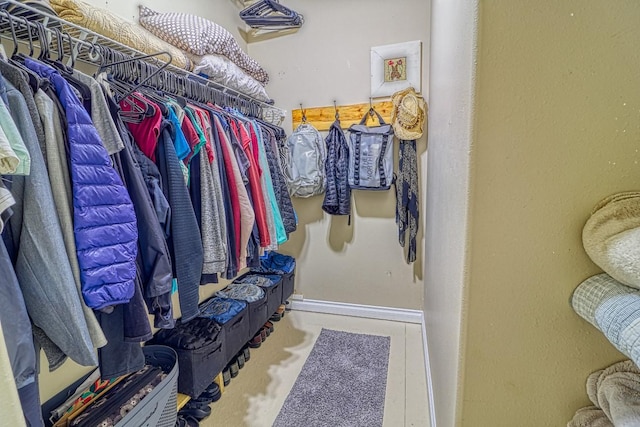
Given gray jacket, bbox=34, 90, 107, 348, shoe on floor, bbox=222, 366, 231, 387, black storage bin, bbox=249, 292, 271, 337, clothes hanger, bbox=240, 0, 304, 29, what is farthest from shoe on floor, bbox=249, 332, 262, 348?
clothes hanger, bbox=240, 0, 304, 29

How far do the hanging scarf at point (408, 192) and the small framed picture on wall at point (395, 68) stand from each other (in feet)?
1.39

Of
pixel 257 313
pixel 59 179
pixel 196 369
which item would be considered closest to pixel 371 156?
pixel 257 313

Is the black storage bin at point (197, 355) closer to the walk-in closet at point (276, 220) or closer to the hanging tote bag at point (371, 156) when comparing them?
the walk-in closet at point (276, 220)

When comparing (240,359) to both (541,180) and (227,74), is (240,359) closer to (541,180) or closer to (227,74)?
(227,74)

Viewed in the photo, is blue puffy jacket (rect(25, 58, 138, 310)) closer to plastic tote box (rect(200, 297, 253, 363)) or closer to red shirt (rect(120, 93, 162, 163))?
red shirt (rect(120, 93, 162, 163))

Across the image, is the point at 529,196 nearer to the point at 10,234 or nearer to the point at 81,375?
the point at 10,234

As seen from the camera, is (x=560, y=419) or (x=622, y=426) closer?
(x=622, y=426)

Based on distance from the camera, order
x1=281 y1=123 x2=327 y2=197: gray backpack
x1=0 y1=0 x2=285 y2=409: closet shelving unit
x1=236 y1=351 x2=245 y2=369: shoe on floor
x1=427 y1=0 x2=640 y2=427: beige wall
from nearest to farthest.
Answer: x1=427 y1=0 x2=640 y2=427: beige wall < x1=0 y1=0 x2=285 y2=409: closet shelving unit < x1=236 y1=351 x2=245 y2=369: shoe on floor < x1=281 y1=123 x2=327 y2=197: gray backpack

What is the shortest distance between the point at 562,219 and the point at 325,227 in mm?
1980

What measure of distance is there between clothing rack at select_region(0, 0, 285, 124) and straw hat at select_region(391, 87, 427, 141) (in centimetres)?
123

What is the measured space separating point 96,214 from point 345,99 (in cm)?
198

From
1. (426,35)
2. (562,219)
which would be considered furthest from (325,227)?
(562,219)

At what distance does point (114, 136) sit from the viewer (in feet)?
2.93

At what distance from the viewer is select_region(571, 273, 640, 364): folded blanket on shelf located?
0.45 m
